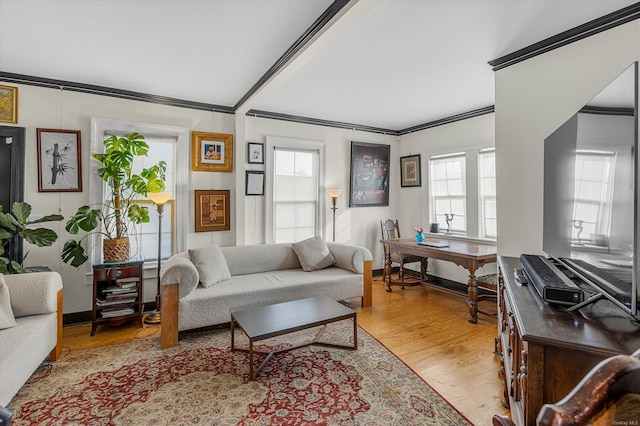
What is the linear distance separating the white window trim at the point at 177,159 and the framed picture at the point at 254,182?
2.47 ft

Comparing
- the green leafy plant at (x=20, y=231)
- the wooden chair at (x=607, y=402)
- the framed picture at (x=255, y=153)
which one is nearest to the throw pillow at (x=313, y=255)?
the framed picture at (x=255, y=153)

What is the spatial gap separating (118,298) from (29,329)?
1.06 m

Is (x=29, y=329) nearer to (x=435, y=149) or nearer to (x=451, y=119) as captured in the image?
(x=435, y=149)

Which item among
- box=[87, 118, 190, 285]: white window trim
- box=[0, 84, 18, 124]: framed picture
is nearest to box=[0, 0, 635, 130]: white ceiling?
box=[0, 84, 18, 124]: framed picture

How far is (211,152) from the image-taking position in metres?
3.91

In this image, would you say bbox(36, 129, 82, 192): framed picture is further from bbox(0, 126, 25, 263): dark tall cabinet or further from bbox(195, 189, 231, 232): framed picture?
bbox(195, 189, 231, 232): framed picture

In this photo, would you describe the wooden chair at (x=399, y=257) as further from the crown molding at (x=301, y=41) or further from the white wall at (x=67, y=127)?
the white wall at (x=67, y=127)

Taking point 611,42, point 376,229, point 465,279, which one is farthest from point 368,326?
point 611,42

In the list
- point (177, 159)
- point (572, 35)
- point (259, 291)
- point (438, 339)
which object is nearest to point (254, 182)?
point (177, 159)

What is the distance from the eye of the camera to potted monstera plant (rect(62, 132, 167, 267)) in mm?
2926

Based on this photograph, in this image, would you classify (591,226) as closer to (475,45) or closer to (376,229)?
(475,45)

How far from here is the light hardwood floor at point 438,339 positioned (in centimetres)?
204

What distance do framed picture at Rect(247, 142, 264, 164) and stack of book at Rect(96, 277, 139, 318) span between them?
200 cm

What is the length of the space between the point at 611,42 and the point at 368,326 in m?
2.96
